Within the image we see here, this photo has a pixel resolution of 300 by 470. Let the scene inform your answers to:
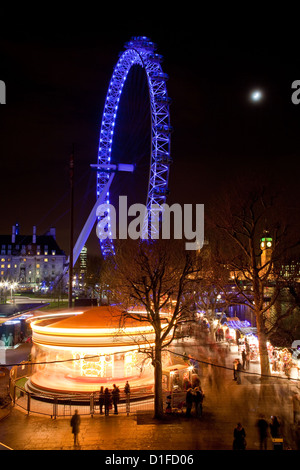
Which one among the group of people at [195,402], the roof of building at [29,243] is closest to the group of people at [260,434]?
the group of people at [195,402]

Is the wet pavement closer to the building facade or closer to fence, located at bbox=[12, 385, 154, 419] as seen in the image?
fence, located at bbox=[12, 385, 154, 419]

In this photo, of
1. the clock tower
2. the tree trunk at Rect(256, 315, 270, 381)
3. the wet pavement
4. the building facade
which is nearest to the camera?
the wet pavement

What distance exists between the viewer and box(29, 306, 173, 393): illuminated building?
13867 millimetres

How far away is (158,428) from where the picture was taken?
430 inches

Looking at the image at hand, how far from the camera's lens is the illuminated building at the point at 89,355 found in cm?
1387

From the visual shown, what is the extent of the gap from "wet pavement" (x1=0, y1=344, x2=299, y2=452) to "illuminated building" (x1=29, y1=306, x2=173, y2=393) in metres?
1.80

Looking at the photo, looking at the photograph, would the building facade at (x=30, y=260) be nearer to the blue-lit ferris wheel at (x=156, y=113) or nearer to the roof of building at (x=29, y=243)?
the roof of building at (x=29, y=243)

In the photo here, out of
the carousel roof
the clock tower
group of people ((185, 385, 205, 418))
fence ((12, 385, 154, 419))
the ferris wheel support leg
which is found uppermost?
the ferris wheel support leg

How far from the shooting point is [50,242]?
110250mm

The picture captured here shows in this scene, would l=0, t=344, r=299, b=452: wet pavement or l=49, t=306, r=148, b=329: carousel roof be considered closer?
l=0, t=344, r=299, b=452: wet pavement

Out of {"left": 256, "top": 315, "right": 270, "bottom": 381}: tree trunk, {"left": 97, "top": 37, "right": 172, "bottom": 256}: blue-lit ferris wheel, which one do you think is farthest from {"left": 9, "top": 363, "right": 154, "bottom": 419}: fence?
{"left": 97, "top": 37, "right": 172, "bottom": 256}: blue-lit ferris wheel

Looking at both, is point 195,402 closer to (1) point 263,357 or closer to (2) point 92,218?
(1) point 263,357

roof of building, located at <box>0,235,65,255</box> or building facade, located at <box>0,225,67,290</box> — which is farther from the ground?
roof of building, located at <box>0,235,65,255</box>
